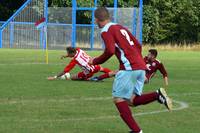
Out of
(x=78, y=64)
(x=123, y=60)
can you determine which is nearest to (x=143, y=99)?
(x=123, y=60)

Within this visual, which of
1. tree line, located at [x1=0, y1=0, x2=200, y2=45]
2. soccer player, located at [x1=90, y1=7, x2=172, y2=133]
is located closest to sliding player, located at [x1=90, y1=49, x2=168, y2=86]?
soccer player, located at [x1=90, y1=7, x2=172, y2=133]

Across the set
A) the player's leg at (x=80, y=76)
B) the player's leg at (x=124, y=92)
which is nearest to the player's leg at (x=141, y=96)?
the player's leg at (x=124, y=92)

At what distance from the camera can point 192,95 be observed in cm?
1488

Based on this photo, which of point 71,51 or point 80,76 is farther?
point 80,76

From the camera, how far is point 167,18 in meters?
66.4

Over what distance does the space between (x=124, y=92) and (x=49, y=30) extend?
143ft

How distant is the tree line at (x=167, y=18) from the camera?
63.2 m

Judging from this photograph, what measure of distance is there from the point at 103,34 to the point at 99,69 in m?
10.7

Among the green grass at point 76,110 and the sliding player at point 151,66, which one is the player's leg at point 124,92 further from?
the sliding player at point 151,66

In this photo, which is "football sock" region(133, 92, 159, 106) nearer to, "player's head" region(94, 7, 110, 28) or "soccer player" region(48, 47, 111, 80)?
"player's head" region(94, 7, 110, 28)

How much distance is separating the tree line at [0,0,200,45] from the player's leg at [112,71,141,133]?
5194 cm

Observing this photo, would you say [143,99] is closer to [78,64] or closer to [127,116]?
[127,116]

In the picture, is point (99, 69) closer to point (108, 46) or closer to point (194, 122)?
point (194, 122)

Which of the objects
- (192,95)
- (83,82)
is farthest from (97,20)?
(83,82)
